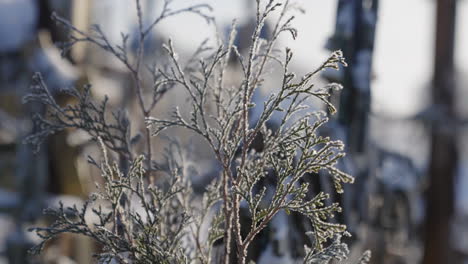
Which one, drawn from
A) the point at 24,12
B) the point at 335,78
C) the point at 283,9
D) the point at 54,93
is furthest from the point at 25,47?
the point at 283,9

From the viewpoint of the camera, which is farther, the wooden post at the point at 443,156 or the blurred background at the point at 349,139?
the wooden post at the point at 443,156

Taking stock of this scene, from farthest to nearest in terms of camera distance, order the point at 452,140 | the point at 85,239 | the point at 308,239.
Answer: the point at 452,140 → the point at 85,239 → the point at 308,239

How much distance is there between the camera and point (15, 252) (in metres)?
6.00

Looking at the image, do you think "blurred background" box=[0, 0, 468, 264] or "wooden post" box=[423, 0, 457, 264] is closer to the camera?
"blurred background" box=[0, 0, 468, 264]

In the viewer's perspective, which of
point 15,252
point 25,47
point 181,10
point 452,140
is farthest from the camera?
point 452,140

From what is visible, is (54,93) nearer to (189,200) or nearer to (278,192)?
(189,200)

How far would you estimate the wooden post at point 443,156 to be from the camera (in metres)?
8.40

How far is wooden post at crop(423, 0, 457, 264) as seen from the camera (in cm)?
840

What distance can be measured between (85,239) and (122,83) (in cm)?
419

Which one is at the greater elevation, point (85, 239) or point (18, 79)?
point (18, 79)

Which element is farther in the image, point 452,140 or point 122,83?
point 122,83

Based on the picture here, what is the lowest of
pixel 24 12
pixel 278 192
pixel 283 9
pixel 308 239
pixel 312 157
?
pixel 308 239

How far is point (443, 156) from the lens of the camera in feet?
27.7

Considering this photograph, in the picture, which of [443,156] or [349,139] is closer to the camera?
[349,139]
